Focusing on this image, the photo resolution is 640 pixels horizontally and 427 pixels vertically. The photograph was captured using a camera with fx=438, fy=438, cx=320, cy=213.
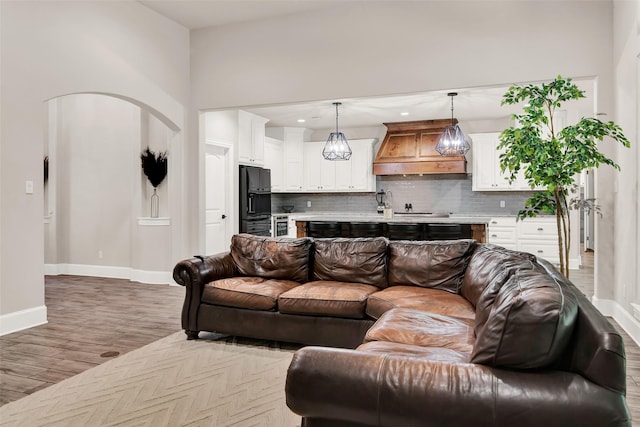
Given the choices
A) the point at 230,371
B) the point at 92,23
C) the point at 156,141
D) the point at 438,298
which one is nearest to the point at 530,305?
the point at 438,298

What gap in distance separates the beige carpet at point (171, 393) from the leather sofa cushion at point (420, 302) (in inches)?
30.8

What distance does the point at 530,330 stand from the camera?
144cm

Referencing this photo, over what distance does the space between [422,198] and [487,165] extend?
149cm

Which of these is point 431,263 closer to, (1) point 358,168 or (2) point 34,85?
(2) point 34,85

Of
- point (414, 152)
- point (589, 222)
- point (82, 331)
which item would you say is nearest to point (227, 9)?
point (82, 331)

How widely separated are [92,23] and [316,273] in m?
3.65

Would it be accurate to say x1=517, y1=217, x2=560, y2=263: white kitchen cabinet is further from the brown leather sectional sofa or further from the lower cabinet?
the brown leather sectional sofa

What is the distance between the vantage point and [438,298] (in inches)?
122

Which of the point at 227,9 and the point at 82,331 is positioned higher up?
the point at 227,9

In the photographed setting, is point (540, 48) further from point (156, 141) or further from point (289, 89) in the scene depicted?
point (156, 141)

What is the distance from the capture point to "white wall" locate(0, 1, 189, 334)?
3.90m

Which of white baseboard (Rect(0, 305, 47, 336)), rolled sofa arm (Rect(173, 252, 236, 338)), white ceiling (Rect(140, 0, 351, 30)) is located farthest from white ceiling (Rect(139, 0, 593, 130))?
white baseboard (Rect(0, 305, 47, 336))

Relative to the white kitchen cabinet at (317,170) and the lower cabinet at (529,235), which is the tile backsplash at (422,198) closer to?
the white kitchen cabinet at (317,170)

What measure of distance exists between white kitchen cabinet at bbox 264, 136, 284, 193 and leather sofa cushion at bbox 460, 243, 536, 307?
6.35m
